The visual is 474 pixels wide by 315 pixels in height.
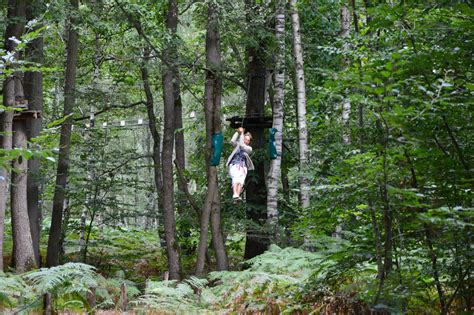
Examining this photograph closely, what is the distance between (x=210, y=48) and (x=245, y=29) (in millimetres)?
1620

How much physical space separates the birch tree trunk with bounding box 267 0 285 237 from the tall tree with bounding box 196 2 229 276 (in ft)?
5.31

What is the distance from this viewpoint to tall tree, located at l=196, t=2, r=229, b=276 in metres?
11.7

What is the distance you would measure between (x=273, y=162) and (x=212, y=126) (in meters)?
2.53

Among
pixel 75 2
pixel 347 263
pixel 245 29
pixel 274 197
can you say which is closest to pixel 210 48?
pixel 245 29

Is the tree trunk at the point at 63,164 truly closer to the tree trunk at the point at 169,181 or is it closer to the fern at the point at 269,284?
the tree trunk at the point at 169,181

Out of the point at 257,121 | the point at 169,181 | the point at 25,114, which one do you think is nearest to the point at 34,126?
the point at 25,114

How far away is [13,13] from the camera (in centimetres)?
1285

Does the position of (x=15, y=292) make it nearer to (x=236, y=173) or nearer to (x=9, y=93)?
(x=9, y=93)

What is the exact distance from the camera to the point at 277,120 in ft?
46.2

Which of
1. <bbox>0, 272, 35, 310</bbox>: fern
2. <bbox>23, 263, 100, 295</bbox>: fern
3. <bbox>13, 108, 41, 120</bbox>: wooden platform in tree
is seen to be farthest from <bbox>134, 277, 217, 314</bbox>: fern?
<bbox>13, 108, 41, 120</bbox>: wooden platform in tree

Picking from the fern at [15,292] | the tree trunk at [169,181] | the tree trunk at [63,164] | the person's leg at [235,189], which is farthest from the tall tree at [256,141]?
the fern at [15,292]

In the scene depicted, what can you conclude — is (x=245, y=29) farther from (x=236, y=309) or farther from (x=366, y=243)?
(x=366, y=243)

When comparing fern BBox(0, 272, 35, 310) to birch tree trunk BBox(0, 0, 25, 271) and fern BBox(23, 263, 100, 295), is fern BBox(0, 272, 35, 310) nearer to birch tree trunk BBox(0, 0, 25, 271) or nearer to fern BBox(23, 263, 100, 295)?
fern BBox(23, 263, 100, 295)

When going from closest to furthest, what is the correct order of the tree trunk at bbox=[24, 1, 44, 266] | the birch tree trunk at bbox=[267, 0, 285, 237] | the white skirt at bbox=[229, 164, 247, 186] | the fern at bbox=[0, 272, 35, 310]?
the fern at bbox=[0, 272, 35, 310], the white skirt at bbox=[229, 164, 247, 186], the birch tree trunk at bbox=[267, 0, 285, 237], the tree trunk at bbox=[24, 1, 44, 266]
